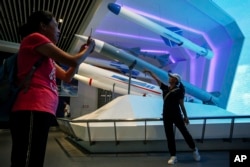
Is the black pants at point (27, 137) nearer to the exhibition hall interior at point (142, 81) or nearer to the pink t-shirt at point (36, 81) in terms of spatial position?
the pink t-shirt at point (36, 81)

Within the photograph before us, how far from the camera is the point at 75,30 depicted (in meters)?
11.4

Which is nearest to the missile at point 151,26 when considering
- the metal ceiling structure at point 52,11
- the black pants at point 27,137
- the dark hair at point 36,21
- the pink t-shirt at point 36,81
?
the metal ceiling structure at point 52,11

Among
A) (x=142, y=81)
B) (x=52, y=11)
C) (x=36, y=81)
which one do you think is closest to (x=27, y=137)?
(x=36, y=81)

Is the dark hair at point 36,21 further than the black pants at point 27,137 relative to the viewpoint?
Yes

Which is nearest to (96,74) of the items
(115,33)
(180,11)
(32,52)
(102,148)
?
(115,33)

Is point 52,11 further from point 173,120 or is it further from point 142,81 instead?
point 173,120

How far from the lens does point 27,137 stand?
48.4 inches

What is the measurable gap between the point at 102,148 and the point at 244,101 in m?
6.17

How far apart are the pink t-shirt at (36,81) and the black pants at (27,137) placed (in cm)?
4

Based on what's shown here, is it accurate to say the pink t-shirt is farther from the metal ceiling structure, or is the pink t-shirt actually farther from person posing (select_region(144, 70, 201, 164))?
the metal ceiling structure

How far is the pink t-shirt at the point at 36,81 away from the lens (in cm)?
126

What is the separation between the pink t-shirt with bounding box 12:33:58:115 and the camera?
49.7 inches

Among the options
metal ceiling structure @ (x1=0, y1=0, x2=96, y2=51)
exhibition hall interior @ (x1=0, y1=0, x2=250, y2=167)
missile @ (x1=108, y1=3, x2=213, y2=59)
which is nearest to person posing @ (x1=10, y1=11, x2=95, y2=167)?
exhibition hall interior @ (x1=0, y1=0, x2=250, y2=167)

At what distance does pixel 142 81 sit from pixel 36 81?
9.69 meters
